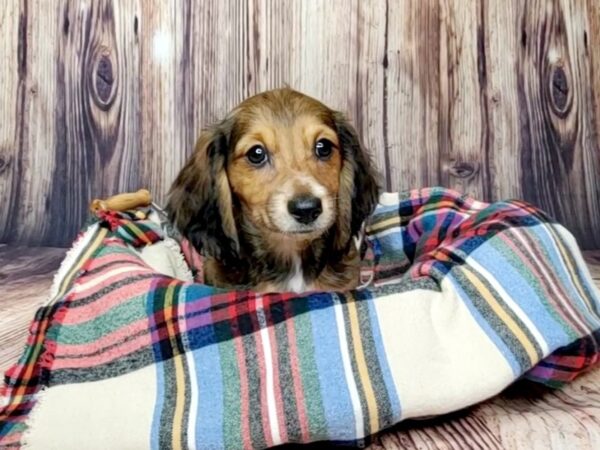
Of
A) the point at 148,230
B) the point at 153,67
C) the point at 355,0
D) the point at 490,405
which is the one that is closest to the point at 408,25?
the point at 355,0

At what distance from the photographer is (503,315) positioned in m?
1.67

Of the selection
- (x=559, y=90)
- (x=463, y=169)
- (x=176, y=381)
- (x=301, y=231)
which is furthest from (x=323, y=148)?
(x=559, y=90)

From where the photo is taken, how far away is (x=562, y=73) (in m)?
3.09

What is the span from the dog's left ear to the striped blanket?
45 centimetres

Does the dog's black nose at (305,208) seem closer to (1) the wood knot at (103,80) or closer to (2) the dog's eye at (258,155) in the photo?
(2) the dog's eye at (258,155)

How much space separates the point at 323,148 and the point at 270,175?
21cm

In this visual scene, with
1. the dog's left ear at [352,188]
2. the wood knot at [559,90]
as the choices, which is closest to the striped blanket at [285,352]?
the dog's left ear at [352,188]

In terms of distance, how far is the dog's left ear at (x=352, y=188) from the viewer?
231 centimetres

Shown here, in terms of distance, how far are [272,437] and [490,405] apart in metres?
0.55

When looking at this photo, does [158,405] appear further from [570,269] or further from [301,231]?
[570,269]

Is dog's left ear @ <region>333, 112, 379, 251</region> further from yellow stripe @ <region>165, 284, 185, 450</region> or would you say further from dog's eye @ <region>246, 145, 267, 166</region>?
yellow stripe @ <region>165, 284, 185, 450</region>

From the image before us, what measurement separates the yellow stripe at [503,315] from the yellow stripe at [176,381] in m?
0.70

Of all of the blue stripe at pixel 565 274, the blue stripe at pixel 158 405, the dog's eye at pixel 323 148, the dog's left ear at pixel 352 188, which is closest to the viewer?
the blue stripe at pixel 158 405

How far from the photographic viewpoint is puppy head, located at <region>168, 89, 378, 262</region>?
6.70ft
